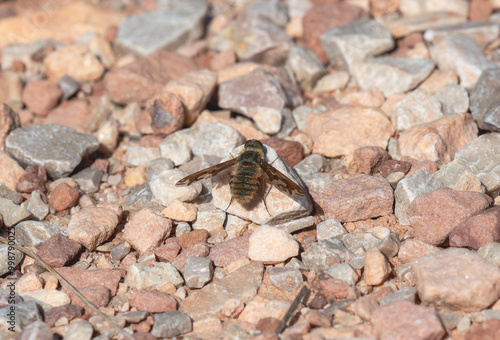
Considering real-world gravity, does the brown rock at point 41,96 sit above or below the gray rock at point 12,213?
above

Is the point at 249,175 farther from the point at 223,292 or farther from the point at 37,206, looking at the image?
the point at 37,206

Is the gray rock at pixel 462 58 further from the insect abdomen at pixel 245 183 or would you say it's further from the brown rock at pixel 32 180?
the brown rock at pixel 32 180

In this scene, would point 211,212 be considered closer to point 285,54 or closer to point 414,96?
point 414,96

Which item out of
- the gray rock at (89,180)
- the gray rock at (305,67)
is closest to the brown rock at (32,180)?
the gray rock at (89,180)

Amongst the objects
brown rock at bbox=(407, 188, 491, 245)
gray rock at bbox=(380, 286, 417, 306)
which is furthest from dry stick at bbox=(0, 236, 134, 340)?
brown rock at bbox=(407, 188, 491, 245)

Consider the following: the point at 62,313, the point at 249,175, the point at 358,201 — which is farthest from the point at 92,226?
the point at 358,201

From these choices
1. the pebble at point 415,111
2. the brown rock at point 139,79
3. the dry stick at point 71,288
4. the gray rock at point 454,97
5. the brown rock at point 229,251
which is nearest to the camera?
the dry stick at point 71,288
